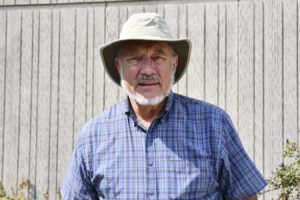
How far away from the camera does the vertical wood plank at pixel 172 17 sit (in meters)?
4.41

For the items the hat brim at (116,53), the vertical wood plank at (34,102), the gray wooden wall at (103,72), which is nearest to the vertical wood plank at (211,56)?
the gray wooden wall at (103,72)

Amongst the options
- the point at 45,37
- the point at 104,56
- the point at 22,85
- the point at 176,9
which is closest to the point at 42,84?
the point at 22,85

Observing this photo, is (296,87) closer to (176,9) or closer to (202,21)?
(202,21)

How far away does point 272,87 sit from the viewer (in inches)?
165

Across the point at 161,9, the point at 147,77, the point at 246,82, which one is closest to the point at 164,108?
the point at 147,77

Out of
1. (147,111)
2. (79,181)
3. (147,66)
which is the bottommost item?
(79,181)

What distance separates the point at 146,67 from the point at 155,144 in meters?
0.42

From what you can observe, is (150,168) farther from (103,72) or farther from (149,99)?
(103,72)

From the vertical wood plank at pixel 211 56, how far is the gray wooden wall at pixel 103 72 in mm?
10

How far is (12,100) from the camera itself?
4.85 metres

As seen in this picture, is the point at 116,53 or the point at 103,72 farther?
the point at 103,72

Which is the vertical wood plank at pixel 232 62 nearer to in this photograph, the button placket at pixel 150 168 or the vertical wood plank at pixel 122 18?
the vertical wood plank at pixel 122 18

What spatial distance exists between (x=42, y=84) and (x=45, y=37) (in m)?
0.55

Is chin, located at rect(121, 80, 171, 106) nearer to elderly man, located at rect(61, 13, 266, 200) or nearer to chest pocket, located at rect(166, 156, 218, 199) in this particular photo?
elderly man, located at rect(61, 13, 266, 200)
